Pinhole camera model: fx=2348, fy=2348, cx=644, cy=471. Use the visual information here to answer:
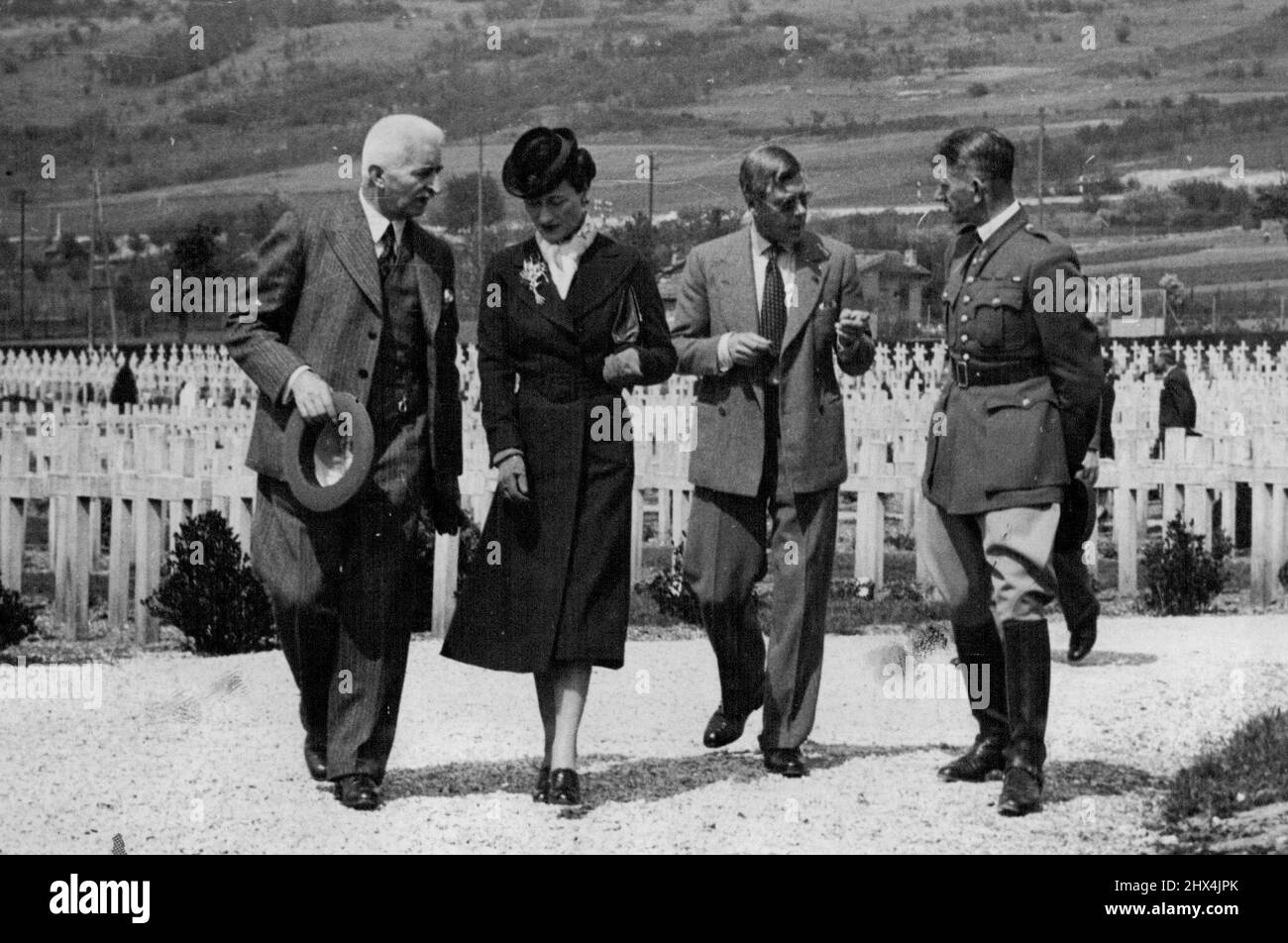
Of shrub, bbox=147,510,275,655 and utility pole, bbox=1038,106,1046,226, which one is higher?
utility pole, bbox=1038,106,1046,226

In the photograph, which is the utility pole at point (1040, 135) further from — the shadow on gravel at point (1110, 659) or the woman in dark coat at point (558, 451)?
the woman in dark coat at point (558, 451)

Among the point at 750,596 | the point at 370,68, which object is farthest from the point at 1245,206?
the point at 750,596

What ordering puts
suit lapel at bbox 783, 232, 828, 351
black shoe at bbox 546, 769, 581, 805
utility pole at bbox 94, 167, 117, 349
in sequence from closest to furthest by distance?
black shoe at bbox 546, 769, 581, 805 < suit lapel at bbox 783, 232, 828, 351 < utility pole at bbox 94, 167, 117, 349

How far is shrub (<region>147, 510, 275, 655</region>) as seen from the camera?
36.7ft

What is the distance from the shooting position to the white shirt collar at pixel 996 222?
22.7 ft

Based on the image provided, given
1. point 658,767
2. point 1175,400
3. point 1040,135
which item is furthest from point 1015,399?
point 1040,135

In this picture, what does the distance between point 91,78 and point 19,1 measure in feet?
5.28

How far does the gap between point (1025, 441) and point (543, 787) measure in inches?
66.9

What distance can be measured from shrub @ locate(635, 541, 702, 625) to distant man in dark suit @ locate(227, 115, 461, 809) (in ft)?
19.2

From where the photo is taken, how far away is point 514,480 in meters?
6.73

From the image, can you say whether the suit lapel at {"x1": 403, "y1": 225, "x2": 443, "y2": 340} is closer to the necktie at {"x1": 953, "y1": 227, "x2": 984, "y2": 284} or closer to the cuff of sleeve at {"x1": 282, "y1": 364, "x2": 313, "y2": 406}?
the cuff of sleeve at {"x1": 282, "y1": 364, "x2": 313, "y2": 406}

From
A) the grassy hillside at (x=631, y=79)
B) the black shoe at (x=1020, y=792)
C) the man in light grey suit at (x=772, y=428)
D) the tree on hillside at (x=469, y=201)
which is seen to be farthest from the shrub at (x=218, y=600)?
the grassy hillside at (x=631, y=79)

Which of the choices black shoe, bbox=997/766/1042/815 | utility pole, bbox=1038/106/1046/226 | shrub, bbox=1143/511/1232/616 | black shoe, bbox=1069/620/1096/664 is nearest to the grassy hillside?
utility pole, bbox=1038/106/1046/226

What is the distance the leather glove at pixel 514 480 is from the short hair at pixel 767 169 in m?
1.19
